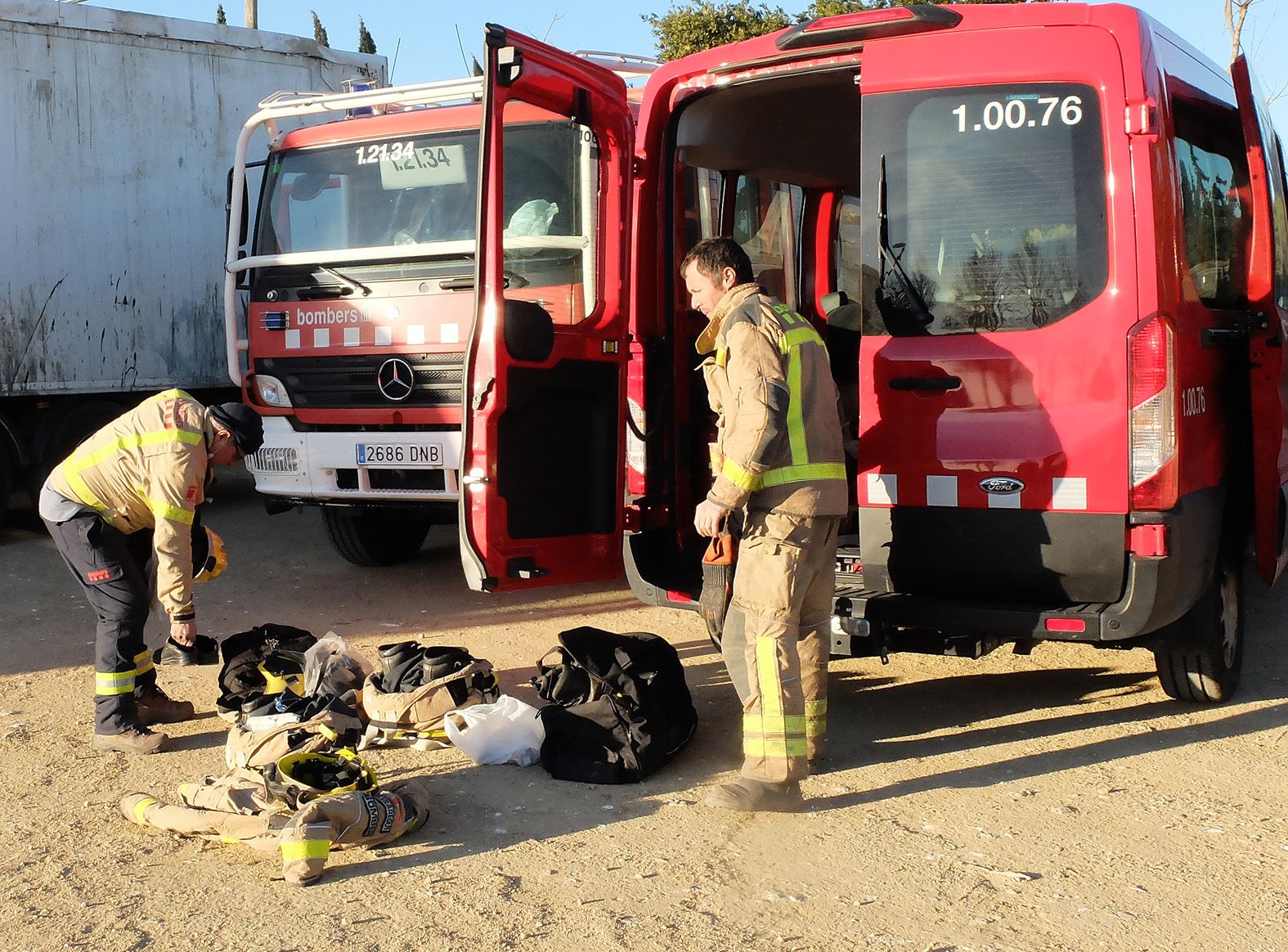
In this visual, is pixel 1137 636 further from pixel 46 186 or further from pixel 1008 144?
pixel 46 186

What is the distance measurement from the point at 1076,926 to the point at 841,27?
2914mm

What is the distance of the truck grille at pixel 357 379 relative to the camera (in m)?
6.86

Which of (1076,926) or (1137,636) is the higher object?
(1137,636)

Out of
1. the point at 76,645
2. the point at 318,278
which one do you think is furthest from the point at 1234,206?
the point at 76,645

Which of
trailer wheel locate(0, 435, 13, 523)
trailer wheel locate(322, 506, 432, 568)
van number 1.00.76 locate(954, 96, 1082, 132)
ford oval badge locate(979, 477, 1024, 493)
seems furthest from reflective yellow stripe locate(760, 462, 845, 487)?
trailer wheel locate(0, 435, 13, 523)

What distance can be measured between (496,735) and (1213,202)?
126 inches

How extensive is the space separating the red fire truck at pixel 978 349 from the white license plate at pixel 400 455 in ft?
6.20

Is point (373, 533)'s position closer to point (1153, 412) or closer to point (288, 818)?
point (288, 818)

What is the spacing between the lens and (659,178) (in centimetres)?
505

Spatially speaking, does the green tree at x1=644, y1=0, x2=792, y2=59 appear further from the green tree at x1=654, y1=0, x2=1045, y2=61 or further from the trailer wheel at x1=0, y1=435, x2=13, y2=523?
the trailer wheel at x1=0, y1=435, x2=13, y2=523

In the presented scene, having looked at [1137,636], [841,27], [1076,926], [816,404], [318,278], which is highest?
[841,27]

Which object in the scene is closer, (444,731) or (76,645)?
(444,731)

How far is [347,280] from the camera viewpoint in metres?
7.09

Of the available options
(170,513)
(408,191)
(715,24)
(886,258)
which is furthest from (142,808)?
(715,24)
